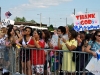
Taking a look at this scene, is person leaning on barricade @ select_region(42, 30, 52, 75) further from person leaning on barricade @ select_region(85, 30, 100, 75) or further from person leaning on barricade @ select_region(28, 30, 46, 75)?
person leaning on barricade @ select_region(85, 30, 100, 75)

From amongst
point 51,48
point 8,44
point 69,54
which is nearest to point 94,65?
point 69,54

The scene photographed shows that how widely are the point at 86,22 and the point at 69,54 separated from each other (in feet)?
6.46

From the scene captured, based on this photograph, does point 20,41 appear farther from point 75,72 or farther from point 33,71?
point 75,72

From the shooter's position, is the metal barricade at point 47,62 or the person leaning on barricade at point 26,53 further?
the person leaning on barricade at point 26,53

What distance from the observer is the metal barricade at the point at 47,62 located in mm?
6429

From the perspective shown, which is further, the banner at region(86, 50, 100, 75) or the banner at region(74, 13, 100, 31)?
the banner at region(74, 13, 100, 31)

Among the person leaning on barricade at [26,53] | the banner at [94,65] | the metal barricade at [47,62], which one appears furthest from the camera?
the person leaning on barricade at [26,53]

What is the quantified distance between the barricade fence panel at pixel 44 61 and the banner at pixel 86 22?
1555 millimetres

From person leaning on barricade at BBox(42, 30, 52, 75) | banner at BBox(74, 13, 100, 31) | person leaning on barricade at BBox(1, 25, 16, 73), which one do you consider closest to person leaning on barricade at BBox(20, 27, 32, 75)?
person leaning on barricade at BBox(42, 30, 52, 75)

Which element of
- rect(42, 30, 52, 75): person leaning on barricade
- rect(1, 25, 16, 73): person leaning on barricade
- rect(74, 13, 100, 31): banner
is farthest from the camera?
rect(1, 25, 16, 73): person leaning on barricade

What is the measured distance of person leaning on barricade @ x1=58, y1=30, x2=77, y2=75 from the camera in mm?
6607

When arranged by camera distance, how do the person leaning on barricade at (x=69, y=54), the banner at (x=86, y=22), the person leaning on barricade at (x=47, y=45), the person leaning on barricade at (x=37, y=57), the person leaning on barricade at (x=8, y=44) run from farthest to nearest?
1. the person leaning on barricade at (x=8, y=44)
2. the banner at (x=86, y=22)
3. the person leaning on barricade at (x=37, y=57)
4. the person leaning on barricade at (x=47, y=45)
5. the person leaning on barricade at (x=69, y=54)

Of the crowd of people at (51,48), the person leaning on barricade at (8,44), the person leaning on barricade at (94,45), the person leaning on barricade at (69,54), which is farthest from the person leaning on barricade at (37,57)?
the person leaning on barricade at (94,45)

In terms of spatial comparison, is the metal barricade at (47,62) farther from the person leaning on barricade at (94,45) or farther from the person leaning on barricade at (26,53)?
the person leaning on barricade at (94,45)
